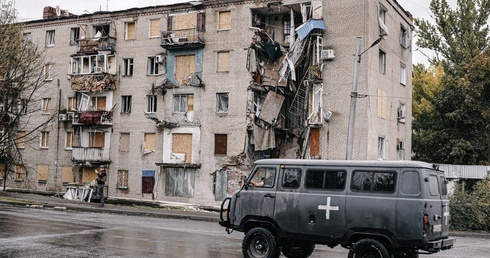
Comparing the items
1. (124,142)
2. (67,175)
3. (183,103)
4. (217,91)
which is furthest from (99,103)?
(217,91)

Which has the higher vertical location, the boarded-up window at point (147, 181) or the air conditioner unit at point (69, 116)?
the air conditioner unit at point (69, 116)

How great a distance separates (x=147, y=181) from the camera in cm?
4247

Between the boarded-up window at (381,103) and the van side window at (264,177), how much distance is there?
24.8 meters

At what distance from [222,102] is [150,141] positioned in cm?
681

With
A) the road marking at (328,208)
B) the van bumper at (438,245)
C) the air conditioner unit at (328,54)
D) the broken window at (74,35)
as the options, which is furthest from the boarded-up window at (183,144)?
the van bumper at (438,245)

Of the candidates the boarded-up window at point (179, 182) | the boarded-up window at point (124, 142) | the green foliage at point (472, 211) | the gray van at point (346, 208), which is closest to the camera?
the gray van at point (346, 208)

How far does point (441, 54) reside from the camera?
56812mm

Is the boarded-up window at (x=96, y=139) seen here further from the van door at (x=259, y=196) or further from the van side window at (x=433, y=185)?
the van side window at (x=433, y=185)

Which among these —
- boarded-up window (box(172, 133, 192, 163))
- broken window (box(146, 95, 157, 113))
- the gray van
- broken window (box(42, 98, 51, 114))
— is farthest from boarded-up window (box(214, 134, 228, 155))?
the gray van

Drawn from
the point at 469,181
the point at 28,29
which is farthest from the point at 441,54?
the point at 28,29

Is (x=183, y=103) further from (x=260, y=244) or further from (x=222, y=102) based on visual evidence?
(x=260, y=244)

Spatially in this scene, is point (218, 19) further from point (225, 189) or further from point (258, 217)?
point (258, 217)

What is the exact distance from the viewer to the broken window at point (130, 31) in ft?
145

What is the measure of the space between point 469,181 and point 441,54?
67.2 ft
